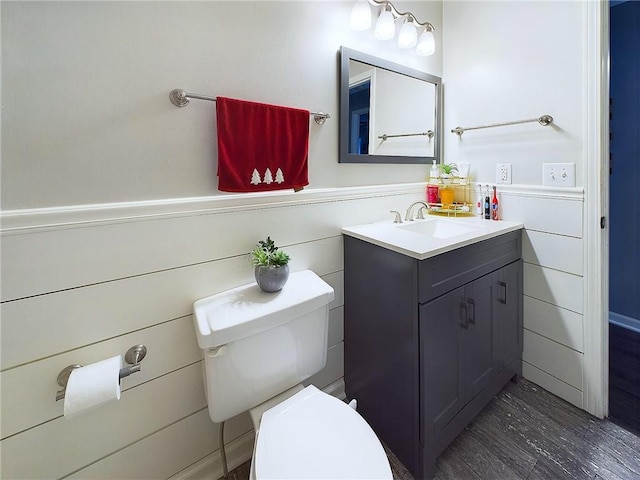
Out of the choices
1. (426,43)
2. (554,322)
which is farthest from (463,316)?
(426,43)

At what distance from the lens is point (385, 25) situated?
1.45 metres

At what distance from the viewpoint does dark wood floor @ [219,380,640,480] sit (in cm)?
117

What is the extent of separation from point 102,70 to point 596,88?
188cm

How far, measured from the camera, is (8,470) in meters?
0.83

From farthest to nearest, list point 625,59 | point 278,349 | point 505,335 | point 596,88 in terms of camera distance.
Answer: point 625,59 → point 505,335 → point 596,88 → point 278,349

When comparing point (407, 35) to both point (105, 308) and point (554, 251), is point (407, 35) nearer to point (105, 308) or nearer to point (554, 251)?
point (554, 251)

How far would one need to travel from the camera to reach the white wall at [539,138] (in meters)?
1.37

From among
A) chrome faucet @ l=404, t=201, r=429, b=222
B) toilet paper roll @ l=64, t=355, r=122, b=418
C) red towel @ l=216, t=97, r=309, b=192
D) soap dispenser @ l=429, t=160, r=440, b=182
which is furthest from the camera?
soap dispenser @ l=429, t=160, r=440, b=182

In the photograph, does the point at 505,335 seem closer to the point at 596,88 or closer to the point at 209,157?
the point at 596,88

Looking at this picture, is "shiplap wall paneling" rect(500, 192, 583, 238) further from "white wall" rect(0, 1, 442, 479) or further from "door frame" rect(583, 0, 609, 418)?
"white wall" rect(0, 1, 442, 479)

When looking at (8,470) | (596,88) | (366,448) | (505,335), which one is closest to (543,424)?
(505,335)

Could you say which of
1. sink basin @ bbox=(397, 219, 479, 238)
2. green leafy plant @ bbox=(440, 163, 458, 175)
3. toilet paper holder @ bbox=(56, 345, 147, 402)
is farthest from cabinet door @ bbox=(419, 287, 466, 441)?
toilet paper holder @ bbox=(56, 345, 147, 402)

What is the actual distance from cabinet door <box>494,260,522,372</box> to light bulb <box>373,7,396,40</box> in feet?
4.20

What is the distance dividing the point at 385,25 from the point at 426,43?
0.33 metres
